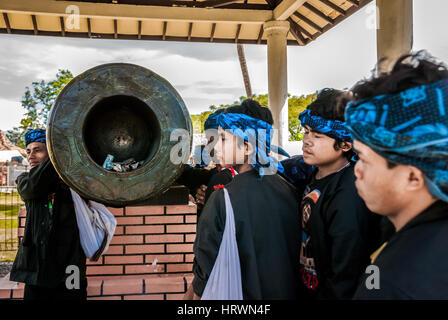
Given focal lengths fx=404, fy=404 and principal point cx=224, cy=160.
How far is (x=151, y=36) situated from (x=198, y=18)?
1.44 m

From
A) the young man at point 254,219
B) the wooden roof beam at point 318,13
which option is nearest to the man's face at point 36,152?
the young man at point 254,219

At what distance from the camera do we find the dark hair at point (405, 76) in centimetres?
112

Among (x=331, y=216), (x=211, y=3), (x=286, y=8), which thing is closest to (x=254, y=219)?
(x=331, y=216)

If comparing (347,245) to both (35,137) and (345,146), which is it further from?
(35,137)

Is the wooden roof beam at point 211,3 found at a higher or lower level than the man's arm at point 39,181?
higher

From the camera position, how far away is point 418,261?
99cm

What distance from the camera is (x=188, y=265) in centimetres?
344

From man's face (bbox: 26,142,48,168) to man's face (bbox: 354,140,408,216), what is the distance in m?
2.21

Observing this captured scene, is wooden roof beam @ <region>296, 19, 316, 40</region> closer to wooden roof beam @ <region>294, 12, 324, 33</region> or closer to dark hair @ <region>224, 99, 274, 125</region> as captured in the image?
wooden roof beam @ <region>294, 12, 324, 33</region>

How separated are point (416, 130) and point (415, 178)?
13cm

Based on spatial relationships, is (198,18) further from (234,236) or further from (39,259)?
(234,236)

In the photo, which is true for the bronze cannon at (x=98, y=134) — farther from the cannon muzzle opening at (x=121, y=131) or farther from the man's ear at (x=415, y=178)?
the man's ear at (x=415, y=178)

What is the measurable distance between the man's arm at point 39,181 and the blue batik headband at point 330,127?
1.61 metres

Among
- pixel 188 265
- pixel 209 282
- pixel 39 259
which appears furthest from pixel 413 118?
pixel 188 265
